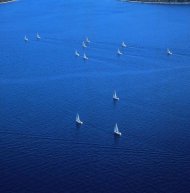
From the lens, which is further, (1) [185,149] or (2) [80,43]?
(2) [80,43]

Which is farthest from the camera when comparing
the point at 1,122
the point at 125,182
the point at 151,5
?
Result: the point at 151,5

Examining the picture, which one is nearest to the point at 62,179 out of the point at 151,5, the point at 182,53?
the point at 182,53

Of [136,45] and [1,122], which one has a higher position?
[136,45]

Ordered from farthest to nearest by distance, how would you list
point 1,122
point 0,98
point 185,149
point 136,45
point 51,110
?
point 136,45 < point 0,98 < point 51,110 < point 1,122 < point 185,149

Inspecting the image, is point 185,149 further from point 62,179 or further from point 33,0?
point 33,0

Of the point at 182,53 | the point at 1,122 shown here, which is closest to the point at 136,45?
the point at 182,53

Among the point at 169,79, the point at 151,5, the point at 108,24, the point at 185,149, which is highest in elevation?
the point at 151,5
